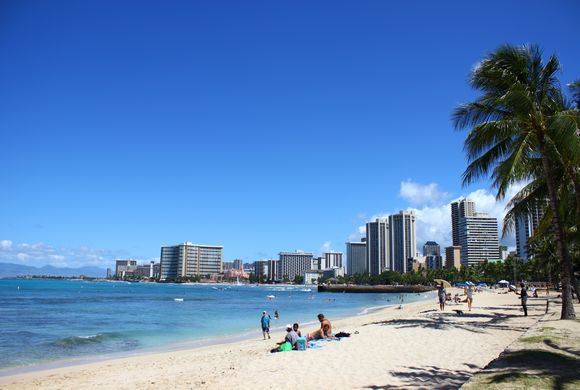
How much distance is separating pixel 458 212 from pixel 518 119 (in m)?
162

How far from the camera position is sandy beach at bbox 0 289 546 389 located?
9.29 meters

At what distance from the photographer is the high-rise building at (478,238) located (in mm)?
151375

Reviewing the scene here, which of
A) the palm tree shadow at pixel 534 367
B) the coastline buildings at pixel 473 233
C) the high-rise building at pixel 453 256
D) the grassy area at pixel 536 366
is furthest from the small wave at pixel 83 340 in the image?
the high-rise building at pixel 453 256

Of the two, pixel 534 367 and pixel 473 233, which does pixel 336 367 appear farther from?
pixel 473 233

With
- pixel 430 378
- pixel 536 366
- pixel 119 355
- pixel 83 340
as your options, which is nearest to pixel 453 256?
pixel 83 340

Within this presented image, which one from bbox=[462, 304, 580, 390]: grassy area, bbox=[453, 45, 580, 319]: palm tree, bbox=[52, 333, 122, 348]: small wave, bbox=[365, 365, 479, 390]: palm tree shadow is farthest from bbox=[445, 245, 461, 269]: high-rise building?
bbox=[365, 365, 479, 390]: palm tree shadow

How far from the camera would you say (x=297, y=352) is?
13.2m

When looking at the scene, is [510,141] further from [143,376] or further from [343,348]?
[143,376]

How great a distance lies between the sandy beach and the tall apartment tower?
132046 mm

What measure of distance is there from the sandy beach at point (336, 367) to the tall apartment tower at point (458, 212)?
433 feet

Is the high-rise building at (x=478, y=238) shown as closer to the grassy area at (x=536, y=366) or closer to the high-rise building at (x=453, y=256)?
the high-rise building at (x=453, y=256)

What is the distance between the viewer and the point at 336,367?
10578 millimetres

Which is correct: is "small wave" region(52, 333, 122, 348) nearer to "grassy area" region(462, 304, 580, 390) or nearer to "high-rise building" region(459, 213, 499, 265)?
"grassy area" region(462, 304, 580, 390)

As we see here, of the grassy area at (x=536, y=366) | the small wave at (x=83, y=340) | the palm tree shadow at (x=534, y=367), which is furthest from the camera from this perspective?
the small wave at (x=83, y=340)
